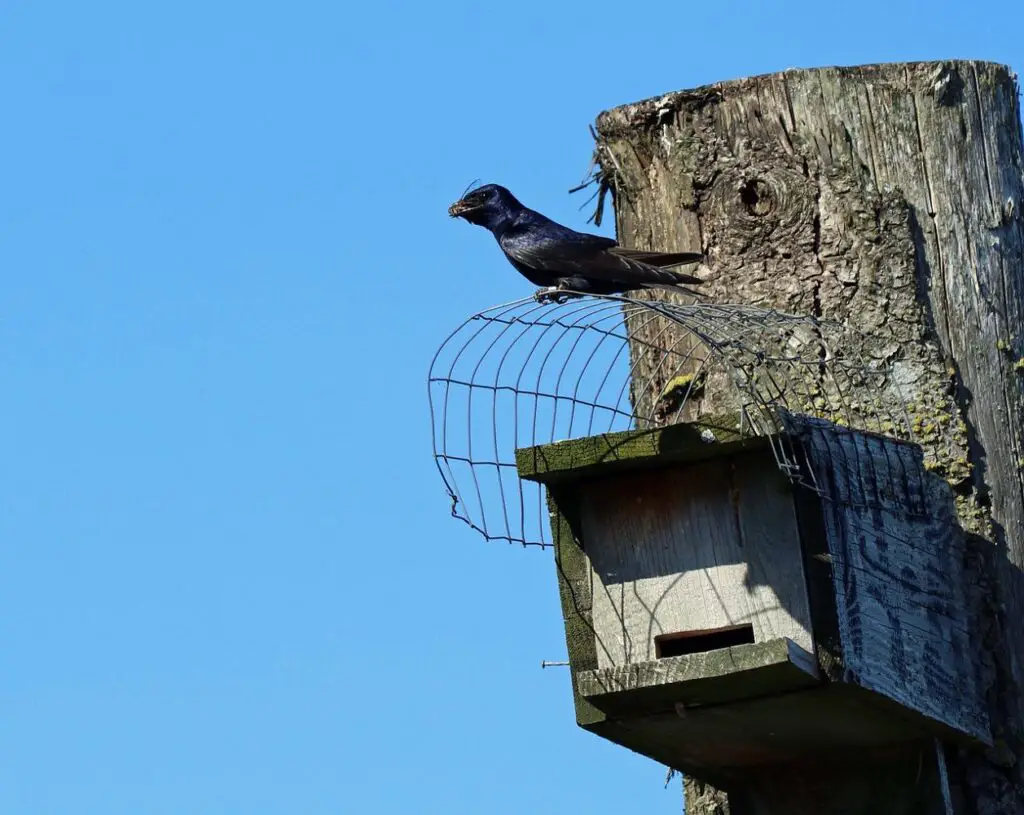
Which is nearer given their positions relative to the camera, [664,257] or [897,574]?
[897,574]

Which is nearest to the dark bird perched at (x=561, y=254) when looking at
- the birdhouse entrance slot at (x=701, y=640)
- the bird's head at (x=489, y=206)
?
the bird's head at (x=489, y=206)

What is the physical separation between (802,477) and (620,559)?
0.47m

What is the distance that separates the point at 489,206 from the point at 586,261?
3.15ft

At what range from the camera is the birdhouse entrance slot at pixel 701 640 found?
4098mm

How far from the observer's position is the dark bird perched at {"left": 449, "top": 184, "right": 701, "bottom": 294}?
479 centimetres

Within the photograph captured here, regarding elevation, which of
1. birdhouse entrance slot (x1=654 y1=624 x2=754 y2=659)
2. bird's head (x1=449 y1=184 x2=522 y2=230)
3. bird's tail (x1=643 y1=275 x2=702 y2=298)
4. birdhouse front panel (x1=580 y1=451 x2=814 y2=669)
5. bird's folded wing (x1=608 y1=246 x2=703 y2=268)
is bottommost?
birdhouse entrance slot (x1=654 y1=624 x2=754 y2=659)

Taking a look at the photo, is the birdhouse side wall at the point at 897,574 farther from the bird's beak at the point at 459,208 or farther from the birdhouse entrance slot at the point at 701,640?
the bird's beak at the point at 459,208

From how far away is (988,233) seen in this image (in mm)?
4660

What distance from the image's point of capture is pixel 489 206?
19.9ft

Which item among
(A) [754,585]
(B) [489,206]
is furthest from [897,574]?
(B) [489,206]

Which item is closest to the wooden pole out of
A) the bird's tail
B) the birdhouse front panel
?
the bird's tail

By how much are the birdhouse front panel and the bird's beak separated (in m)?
2.05

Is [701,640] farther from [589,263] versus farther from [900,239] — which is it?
[589,263]

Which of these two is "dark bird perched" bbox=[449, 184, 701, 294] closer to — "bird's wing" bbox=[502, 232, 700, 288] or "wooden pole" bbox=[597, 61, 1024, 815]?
"bird's wing" bbox=[502, 232, 700, 288]
